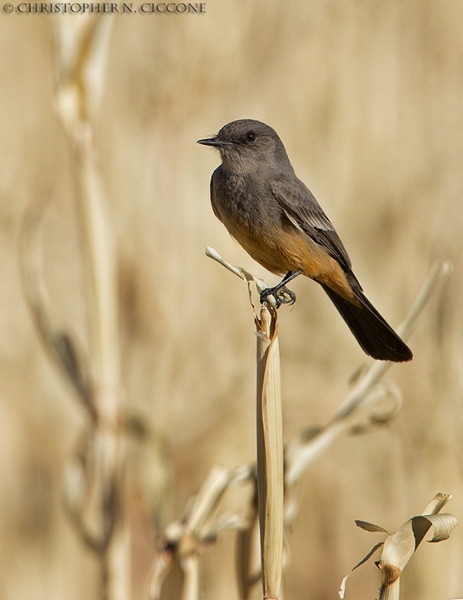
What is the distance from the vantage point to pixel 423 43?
383cm

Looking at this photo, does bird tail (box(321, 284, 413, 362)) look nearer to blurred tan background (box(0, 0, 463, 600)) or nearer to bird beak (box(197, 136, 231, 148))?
blurred tan background (box(0, 0, 463, 600))

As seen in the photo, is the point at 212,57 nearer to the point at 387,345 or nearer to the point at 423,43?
the point at 423,43

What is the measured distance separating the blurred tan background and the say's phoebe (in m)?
0.26

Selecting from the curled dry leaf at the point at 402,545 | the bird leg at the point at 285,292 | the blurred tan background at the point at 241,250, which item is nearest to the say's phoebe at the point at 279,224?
the bird leg at the point at 285,292

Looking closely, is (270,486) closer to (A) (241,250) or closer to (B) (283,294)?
(B) (283,294)

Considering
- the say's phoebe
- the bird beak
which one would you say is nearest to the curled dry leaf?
the say's phoebe

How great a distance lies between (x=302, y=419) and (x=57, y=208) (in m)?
1.57

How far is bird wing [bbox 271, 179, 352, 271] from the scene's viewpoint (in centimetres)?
A: 310

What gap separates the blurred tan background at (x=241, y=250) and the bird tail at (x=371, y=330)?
34 cm

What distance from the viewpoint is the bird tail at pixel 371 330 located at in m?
2.90

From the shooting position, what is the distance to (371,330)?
3.10 metres

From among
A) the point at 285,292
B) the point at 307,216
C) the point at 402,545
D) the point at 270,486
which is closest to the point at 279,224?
the point at 307,216

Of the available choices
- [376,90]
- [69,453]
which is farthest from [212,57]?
[69,453]

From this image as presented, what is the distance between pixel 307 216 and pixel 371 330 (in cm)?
49
